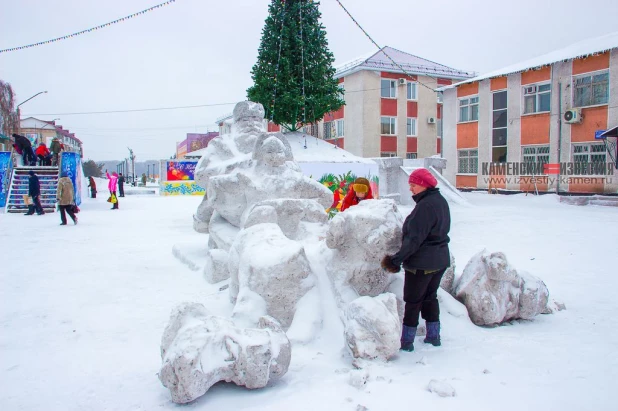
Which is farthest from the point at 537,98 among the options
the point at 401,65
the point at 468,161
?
the point at 401,65

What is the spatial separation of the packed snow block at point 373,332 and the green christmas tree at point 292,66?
1535cm

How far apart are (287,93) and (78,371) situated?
52.5ft

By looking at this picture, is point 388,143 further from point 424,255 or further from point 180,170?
point 424,255

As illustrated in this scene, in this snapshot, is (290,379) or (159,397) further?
(290,379)

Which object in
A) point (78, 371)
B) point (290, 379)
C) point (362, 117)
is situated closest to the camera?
point (290, 379)

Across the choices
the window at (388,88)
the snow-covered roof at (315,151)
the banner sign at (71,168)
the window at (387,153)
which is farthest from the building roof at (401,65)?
the banner sign at (71,168)

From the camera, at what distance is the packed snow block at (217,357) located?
2971 mm

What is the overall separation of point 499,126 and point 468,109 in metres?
2.32

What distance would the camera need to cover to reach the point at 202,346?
310cm

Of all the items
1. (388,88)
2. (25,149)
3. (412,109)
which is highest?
(388,88)

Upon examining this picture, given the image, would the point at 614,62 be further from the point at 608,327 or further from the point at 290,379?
the point at 290,379

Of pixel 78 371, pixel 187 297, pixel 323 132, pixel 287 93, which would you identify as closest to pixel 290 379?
pixel 78 371

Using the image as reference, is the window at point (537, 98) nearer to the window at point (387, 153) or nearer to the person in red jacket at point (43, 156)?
the window at point (387, 153)

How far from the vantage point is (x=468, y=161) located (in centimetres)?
2500
